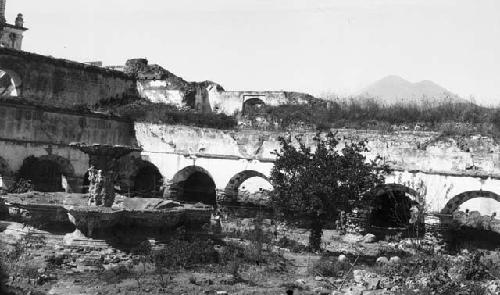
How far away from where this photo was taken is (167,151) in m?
19.8

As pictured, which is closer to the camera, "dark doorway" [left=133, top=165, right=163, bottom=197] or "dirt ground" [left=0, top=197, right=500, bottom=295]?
"dirt ground" [left=0, top=197, right=500, bottom=295]

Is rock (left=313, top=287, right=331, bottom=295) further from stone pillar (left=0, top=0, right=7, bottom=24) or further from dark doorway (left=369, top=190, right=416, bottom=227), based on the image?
stone pillar (left=0, top=0, right=7, bottom=24)

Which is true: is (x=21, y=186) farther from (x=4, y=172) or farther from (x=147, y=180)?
(x=147, y=180)

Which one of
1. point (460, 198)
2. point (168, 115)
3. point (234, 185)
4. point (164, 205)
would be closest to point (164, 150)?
point (168, 115)

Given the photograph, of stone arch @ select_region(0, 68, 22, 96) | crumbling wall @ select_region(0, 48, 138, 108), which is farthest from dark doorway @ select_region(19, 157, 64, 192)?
stone arch @ select_region(0, 68, 22, 96)

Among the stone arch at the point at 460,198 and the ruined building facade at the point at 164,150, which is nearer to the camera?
the stone arch at the point at 460,198

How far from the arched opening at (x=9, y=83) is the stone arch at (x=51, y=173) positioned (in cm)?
234

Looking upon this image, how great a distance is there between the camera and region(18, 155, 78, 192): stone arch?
18.9m

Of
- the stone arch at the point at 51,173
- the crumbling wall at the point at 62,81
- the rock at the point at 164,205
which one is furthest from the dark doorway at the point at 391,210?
the crumbling wall at the point at 62,81

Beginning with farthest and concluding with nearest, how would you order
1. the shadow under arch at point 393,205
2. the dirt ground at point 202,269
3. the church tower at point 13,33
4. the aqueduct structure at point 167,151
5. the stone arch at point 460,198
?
the church tower at point 13,33 < the shadow under arch at point 393,205 < the aqueduct structure at point 167,151 < the stone arch at point 460,198 < the dirt ground at point 202,269

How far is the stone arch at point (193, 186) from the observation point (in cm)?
1967

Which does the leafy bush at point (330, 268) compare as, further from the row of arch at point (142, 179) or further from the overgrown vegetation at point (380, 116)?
the row of arch at point (142, 179)

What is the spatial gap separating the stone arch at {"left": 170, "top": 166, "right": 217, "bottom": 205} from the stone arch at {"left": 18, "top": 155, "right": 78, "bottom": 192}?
320cm

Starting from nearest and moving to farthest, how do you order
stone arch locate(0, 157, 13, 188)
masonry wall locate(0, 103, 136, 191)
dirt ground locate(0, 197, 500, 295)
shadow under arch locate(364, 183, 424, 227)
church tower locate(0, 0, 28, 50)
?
dirt ground locate(0, 197, 500, 295)
shadow under arch locate(364, 183, 424, 227)
stone arch locate(0, 157, 13, 188)
masonry wall locate(0, 103, 136, 191)
church tower locate(0, 0, 28, 50)
